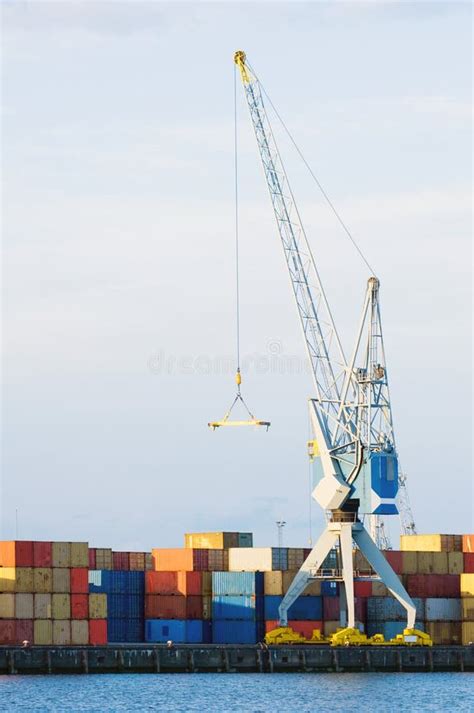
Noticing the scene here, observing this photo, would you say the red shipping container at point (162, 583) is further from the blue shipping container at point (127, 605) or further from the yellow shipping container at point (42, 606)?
the yellow shipping container at point (42, 606)

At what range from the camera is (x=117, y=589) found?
13375 centimetres

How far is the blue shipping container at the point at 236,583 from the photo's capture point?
132 meters

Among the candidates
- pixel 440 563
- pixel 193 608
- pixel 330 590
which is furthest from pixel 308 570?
pixel 440 563

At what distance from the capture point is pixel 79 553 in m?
124

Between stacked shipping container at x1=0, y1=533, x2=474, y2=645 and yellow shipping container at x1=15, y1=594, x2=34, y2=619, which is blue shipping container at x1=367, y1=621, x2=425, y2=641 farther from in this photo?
yellow shipping container at x1=15, y1=594, x2=34, y2=619

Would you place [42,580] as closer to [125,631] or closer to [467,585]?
[125,631]

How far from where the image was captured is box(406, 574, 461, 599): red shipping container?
139m

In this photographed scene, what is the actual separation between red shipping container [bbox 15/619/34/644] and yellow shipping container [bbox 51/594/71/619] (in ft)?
4.82

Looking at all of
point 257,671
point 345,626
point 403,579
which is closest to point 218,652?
point 257,671

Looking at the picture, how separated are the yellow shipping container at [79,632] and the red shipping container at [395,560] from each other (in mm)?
24181

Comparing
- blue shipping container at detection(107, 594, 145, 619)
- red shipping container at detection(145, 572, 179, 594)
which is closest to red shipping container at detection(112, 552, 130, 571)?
blue shipping container at detection(107, 594, 145, 619)

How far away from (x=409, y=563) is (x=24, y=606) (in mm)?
29498

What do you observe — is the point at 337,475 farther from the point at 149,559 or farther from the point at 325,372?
the point at 149,559

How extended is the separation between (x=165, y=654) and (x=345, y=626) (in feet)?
A: 46.7
